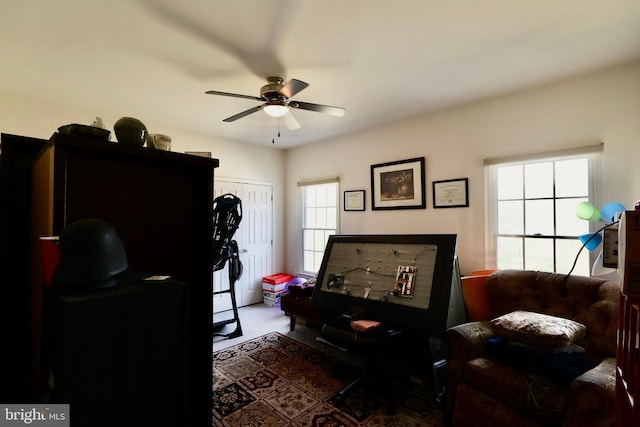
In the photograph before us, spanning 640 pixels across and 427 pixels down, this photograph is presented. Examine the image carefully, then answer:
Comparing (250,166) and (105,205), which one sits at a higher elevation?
(250,166)

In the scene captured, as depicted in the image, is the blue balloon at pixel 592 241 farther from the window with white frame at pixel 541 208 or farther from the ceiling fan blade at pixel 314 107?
the ceiling fan blade at pixel 314 107

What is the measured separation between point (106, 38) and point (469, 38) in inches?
101

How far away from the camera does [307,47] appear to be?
2.25m

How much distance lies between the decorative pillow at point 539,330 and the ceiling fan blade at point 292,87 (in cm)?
215

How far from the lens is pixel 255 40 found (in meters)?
2.16

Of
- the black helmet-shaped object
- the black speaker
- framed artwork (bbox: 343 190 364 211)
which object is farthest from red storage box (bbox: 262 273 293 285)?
the black helmet-shaped object

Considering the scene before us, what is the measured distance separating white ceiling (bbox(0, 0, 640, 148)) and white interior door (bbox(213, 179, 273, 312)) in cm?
185

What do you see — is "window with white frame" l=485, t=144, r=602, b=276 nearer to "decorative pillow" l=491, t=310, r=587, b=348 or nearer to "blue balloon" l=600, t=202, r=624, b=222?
"blue balloon" l=600, t=202, r=624, b=222

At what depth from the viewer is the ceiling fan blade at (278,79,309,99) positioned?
88.7 inches

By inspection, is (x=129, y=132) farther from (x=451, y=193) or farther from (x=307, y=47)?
(x=451, y=193)

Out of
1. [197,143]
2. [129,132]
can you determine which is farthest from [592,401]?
[197,143]

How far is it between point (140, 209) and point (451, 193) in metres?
3.20

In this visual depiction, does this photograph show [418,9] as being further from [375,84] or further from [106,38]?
[106,38]

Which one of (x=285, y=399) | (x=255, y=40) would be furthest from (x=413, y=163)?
(x=285, y=399)
